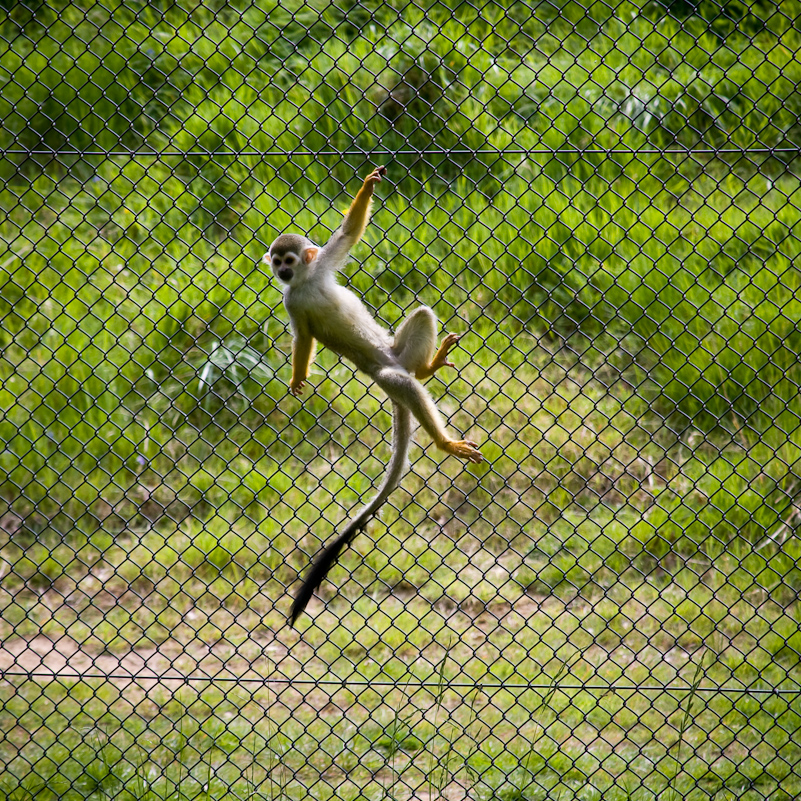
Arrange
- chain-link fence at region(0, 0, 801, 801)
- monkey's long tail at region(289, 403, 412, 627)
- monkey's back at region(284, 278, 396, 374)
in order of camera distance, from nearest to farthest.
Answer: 1. monkey's long tail at region(289, 403, 412, 627)
2. monkey's back at region(284, 278, 396, 374)
3. chain-link fence at region(0, 0, 801, 801)

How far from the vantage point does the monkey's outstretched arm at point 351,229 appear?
3318 millimetres

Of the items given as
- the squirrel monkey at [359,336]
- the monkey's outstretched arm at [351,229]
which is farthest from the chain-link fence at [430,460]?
the squirrel monkey at [359,336]

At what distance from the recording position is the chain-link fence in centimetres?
381

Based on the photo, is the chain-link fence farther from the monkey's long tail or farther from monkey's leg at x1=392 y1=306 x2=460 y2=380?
the monkey's long tail

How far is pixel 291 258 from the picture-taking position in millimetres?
3512

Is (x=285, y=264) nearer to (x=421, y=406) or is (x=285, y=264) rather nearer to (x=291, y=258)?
(x=291, y=258)

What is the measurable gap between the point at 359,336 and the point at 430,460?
6.10 feet

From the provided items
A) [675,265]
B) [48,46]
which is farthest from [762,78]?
[48,46]

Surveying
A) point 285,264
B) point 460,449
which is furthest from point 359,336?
point 460,449

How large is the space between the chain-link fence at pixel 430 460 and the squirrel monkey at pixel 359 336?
0.35 meters

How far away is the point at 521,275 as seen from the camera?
5445mm

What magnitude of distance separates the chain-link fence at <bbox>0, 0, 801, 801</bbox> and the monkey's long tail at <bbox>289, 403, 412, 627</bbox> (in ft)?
1.46

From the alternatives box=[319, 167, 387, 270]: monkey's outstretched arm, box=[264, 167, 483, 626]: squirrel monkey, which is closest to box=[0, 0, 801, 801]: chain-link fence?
box=[319, 167, 387, 270]: monkey's outstretched arm

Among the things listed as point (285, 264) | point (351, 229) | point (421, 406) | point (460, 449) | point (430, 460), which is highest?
point (351, 229)
